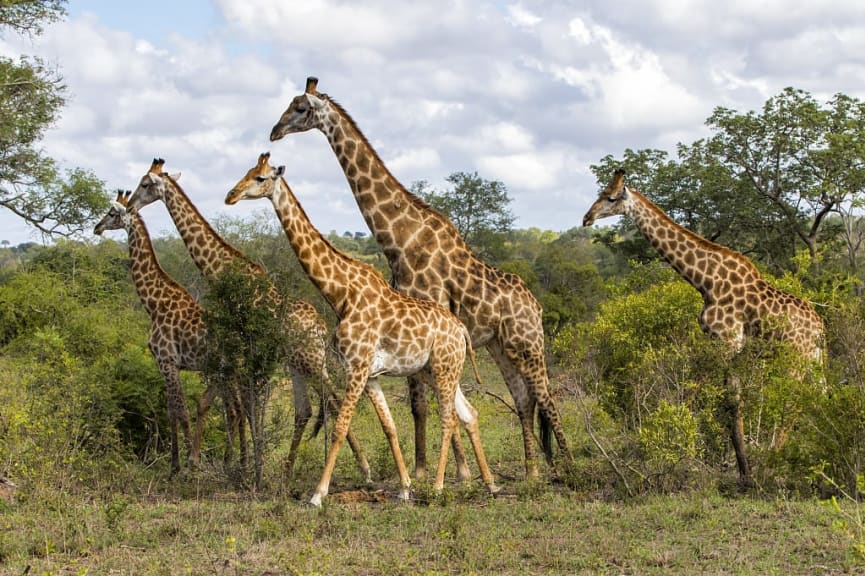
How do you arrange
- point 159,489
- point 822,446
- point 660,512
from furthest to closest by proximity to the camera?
point 159,489 < point 822,446 < point 660,512

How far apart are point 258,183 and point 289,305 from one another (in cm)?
126

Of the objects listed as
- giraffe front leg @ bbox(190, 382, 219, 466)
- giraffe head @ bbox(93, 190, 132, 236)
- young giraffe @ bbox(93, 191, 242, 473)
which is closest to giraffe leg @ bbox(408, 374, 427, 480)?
young giraffe @ bbox(93, 191, 242, 473)

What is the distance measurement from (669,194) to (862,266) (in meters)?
5.65

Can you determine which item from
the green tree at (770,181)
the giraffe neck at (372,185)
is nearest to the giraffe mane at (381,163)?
the giraffe neck at (372,185)

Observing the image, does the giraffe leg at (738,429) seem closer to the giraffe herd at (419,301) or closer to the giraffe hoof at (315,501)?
the giraffe herd at (419,301)

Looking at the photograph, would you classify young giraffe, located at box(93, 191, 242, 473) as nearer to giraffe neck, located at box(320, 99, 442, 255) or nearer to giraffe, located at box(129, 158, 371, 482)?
giraffe, located at box(129, 158, 371, 482)

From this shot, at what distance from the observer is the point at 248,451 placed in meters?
10.6

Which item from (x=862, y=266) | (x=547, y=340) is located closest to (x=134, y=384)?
(x=547, y=340)

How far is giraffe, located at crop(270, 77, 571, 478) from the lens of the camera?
10102 mm

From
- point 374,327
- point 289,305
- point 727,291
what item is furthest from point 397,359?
point 727,291

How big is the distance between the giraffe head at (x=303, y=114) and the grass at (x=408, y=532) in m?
3.49

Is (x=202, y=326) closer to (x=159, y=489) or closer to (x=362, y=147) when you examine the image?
(x=159, y=489)

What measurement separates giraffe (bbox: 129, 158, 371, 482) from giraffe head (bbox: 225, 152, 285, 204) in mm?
782

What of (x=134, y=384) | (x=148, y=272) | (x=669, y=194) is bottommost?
(x=134, y=384)
